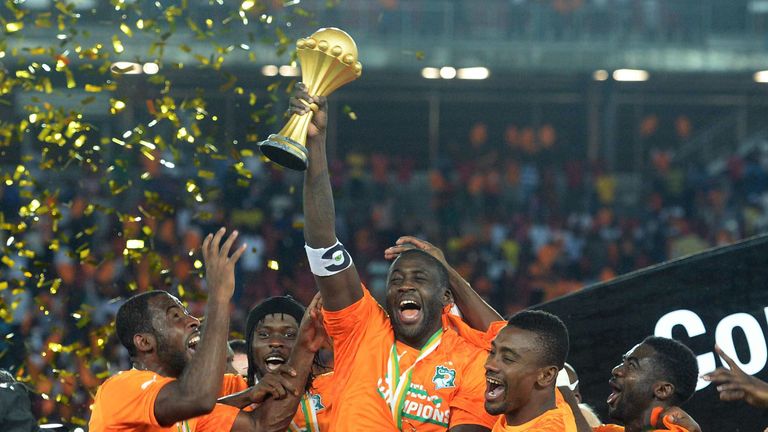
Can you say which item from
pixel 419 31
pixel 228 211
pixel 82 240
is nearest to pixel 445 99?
pixel 419 31

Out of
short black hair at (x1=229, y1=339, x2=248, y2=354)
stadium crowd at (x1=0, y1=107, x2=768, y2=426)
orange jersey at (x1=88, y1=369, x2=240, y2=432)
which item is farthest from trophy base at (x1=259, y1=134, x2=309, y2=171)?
stadium crowd at (x1=0, y1=107, x2=768, y2=426)

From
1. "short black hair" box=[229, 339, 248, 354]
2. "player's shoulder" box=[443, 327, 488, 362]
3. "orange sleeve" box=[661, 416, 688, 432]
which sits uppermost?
"player's shoulder" box=[443, 327, 488, 362]

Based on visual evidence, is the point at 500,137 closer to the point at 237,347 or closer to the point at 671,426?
the point at 237,347

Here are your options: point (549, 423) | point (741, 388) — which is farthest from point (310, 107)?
point (741, 388)

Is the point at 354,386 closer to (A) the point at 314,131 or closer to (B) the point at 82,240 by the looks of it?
(A) the point at 314,131

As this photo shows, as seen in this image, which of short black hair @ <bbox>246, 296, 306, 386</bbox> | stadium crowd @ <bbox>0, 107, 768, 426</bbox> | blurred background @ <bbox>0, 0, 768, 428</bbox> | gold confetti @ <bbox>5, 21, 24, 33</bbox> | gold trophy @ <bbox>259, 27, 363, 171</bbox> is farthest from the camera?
blurred background @ <bbox>0, 0, 768, 428</bbox>

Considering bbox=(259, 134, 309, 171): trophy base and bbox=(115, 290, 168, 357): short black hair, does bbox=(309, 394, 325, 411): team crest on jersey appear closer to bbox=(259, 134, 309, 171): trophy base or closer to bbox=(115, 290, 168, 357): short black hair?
bbox=(115, 290, 168, 357): short black hair

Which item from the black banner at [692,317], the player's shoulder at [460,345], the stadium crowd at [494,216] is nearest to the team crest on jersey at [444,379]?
the player's shoulder at [460,345]

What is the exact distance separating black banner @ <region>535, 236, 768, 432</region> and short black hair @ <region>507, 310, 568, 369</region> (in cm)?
138

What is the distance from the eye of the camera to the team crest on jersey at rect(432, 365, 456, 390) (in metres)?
4.84

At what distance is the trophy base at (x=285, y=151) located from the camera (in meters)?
4.32

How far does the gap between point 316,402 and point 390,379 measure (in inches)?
17.2

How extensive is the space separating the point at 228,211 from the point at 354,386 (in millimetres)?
10800

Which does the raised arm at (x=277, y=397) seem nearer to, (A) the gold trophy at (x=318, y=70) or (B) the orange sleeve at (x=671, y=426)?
(A) the gold trophy at (x=318, y=70)
